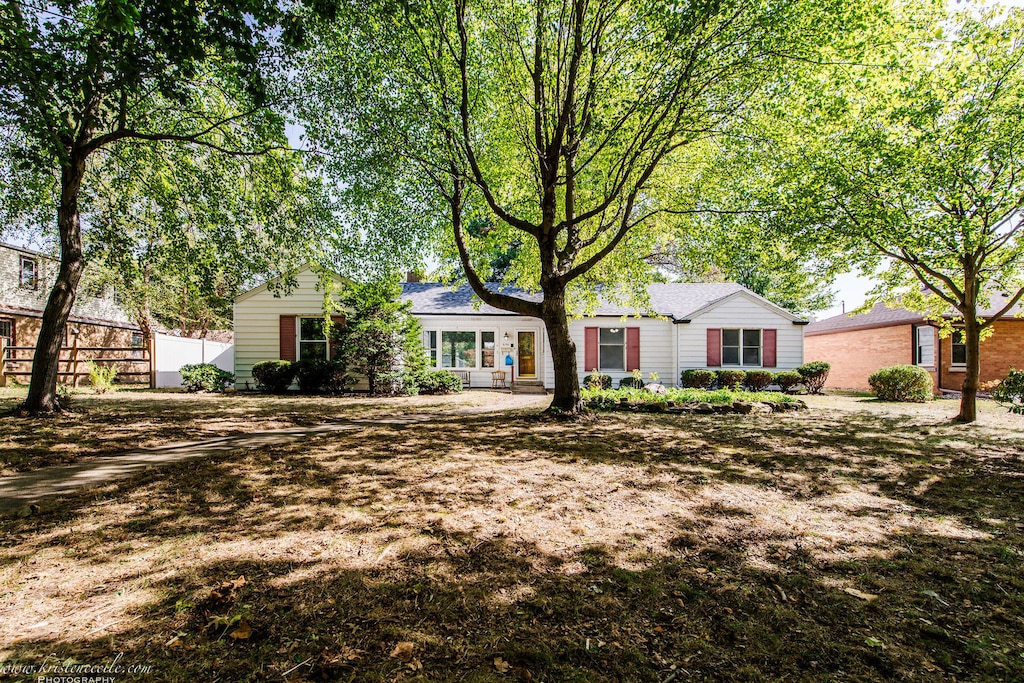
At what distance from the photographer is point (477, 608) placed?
7.63ft

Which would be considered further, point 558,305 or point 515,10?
point 558,305

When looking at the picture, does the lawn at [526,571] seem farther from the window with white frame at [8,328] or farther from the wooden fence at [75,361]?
the window with white frame at [8,328]

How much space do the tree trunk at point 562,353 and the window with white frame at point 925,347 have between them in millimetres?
18176

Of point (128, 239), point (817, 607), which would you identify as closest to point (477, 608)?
point (817, 607)

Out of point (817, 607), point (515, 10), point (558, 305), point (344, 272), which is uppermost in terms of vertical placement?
point (515, 10)

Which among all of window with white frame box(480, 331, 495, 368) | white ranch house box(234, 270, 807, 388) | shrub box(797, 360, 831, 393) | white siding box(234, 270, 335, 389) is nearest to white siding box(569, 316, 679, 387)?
white ranch house box(234, 270, 807, 388)

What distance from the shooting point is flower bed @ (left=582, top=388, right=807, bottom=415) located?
408 inches

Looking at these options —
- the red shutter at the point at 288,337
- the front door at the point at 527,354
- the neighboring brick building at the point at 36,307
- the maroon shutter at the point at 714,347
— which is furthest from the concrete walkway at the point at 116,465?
the neighboring brick building at the point at 36,307

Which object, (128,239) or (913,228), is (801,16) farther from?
(128,239)

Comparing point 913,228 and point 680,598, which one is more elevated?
point 913,228

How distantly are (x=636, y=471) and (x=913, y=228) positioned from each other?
762 cm

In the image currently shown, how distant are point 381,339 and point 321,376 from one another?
254 cm

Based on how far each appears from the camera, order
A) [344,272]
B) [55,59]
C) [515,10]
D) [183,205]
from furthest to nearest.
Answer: [344,272]
[183,205]
[515,10]
[55,59]

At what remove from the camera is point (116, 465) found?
5.18 meters
